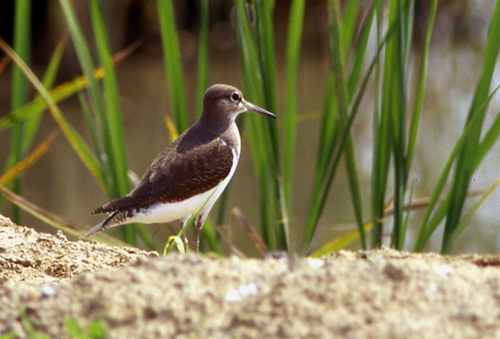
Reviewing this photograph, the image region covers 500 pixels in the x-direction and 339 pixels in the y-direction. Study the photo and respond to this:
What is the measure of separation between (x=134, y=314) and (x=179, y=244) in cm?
92

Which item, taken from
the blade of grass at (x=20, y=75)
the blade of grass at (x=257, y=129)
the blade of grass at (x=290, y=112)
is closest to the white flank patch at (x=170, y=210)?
the blade of grass at (x=257, y=129)

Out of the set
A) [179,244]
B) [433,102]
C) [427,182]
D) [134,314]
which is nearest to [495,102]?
[433,102]

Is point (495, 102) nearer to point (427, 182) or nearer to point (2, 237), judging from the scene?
point (427, 182)

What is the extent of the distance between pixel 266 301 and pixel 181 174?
1.62 metres

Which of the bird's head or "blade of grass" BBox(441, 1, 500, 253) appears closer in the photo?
"blade of grass" BBox(441, 1, 500, 253)

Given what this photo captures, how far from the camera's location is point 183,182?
3.08 m

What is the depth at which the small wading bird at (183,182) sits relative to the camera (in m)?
3.00

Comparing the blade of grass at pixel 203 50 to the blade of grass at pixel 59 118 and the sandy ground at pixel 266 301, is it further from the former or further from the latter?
the sandy ground at pixel 266 301

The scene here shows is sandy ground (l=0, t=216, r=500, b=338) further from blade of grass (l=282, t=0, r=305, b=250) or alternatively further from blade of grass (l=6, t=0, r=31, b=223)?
blade of grass (l=6, t=0, r=31, b=223)

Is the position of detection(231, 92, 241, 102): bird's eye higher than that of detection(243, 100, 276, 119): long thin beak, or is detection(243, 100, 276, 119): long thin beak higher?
detection(231, 92, 241, 102): bird's eye

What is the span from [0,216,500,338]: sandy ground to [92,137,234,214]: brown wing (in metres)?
1.28

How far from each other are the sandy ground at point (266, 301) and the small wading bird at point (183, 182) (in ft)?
4.11

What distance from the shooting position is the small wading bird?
9.86 feet

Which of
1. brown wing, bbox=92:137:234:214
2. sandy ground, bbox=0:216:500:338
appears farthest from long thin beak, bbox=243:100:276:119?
sandy ground, bbox=0:216:500:338
